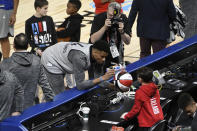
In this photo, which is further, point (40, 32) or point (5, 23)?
point (5, 23)

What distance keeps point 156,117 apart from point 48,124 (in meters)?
0.97

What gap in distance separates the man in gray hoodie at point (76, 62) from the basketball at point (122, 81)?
0.25 ft

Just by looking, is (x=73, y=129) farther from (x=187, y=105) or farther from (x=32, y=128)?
(x=187, y=105)

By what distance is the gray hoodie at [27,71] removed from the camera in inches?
164

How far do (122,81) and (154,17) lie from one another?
179 cm

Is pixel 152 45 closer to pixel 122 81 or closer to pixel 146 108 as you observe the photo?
pixel 122 81

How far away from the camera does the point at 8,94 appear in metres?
3.72

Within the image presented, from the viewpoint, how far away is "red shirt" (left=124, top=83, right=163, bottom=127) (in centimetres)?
390

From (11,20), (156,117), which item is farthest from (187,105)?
(11,20)

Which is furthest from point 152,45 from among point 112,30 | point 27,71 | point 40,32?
point 27,71

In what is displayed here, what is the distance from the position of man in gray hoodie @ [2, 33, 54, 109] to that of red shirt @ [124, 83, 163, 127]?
2.94ft

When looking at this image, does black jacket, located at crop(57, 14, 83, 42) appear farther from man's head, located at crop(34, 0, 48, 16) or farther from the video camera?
the video camera

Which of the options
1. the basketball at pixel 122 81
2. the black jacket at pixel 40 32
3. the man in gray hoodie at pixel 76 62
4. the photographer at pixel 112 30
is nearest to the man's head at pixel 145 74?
the basketball at pixel 122 81

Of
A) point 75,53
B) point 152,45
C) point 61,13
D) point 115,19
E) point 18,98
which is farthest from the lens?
point 61,13
